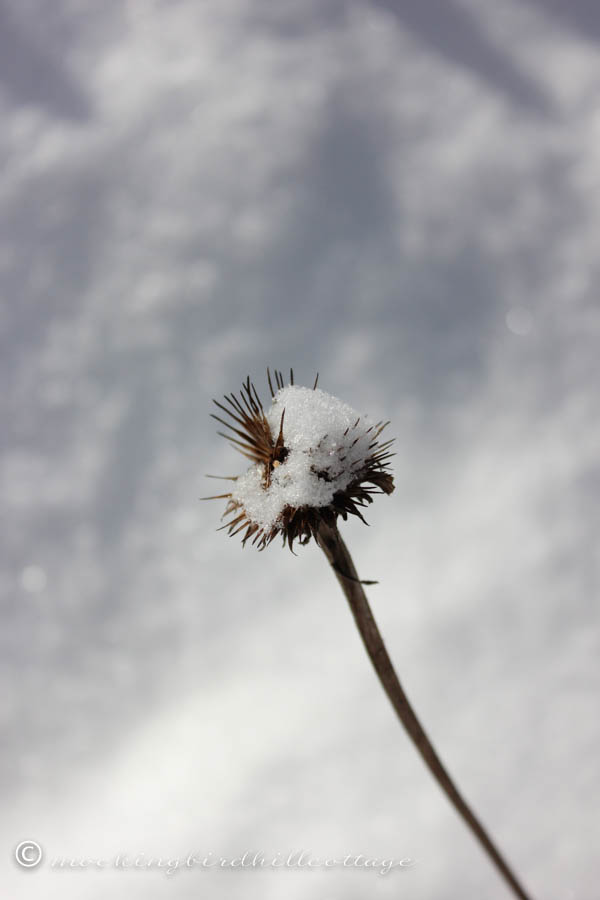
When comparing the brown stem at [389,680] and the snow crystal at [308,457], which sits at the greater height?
the snow crystal at [308,457]

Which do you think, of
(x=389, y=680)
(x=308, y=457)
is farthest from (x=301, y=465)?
(x=389, y=680)

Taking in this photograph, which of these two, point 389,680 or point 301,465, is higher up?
point 301,465

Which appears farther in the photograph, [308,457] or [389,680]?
[308,457]

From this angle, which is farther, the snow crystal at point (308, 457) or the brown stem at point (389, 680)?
the snow crystal at point (308, 457)

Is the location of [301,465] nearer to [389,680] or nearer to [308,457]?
[308,457]
